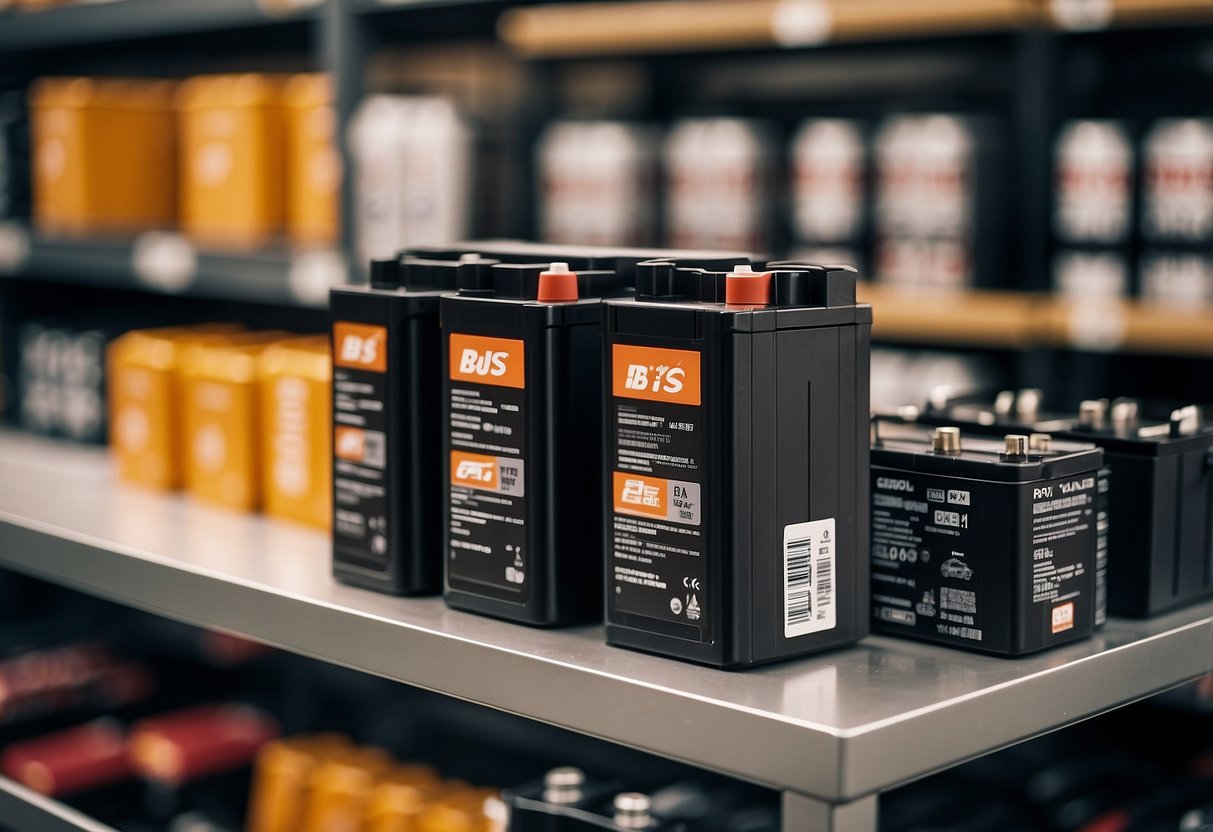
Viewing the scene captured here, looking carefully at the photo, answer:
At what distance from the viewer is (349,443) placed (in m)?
1.29

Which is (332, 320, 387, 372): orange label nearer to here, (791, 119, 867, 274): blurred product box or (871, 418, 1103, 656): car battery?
(871, 418, 1103, 656): car battery

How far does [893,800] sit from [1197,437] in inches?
30.5

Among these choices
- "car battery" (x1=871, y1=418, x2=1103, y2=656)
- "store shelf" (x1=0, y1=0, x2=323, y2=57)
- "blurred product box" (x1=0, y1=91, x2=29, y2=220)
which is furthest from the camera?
"blurred product box" (x1=0, y1=91, x2=29, y2=220)

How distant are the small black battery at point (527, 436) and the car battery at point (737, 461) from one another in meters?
0.06

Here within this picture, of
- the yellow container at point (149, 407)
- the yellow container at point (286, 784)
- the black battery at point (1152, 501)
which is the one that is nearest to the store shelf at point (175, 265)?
the yellow container at point (149, 407)

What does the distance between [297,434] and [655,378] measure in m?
0.74

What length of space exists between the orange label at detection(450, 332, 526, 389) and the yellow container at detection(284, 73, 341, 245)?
120 centimetres

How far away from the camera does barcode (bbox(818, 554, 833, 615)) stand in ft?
3.44

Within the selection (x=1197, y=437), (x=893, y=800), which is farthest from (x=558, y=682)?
(x=893, y=800)

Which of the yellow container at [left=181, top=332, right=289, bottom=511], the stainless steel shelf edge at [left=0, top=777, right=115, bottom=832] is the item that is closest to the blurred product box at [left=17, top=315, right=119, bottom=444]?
the yellow container at [left=181, top=332, right=289, bottom=511]

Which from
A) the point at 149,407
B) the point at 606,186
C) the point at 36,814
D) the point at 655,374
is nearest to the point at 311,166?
the point at 606,186

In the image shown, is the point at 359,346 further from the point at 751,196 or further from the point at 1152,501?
the point at 751,196

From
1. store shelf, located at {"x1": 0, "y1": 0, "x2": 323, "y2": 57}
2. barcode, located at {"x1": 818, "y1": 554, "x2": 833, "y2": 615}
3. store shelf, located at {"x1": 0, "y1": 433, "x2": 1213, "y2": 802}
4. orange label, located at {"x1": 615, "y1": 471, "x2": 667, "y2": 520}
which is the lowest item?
store shelf, located at {"x1": 0, "y1": 433, "x2": 1213, "y2": 802}

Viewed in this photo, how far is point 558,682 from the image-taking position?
3.50 ft
